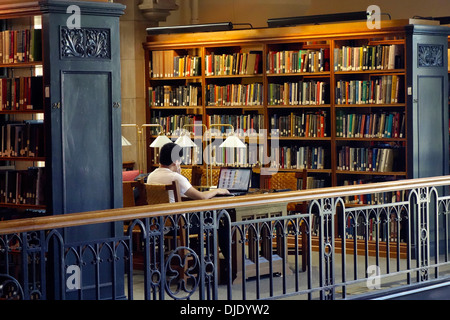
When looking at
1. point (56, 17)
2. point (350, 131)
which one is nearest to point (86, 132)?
point (56, 17)

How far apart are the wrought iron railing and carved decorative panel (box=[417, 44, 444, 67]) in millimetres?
1304

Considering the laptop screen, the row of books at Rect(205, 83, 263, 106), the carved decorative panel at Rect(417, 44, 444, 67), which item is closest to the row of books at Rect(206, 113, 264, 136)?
the row of books at Rect(205, 83, 263, 106)

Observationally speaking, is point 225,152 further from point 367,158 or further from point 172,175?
point 172,175

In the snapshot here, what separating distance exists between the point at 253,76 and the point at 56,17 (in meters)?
3.95

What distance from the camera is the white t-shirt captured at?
7.66 meters

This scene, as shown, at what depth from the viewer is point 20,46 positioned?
6.68m

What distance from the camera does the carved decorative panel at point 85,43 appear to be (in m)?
6.30

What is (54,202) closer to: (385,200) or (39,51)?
(39,51)

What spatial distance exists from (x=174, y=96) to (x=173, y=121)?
31 centimetres

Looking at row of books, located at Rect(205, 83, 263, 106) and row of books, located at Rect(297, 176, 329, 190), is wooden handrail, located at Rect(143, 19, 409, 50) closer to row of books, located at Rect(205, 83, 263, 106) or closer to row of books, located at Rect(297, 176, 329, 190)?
row of books, located at Rect(205, 83, 263, 106)

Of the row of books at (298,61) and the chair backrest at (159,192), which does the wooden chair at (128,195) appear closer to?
the chair backrest at (159,192)

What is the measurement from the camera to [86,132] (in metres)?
6.43

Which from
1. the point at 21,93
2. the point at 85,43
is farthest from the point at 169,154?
the point at 85,43

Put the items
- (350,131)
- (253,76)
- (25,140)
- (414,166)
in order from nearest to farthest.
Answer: (25,140), (414,166), (350,131), (253,76)
